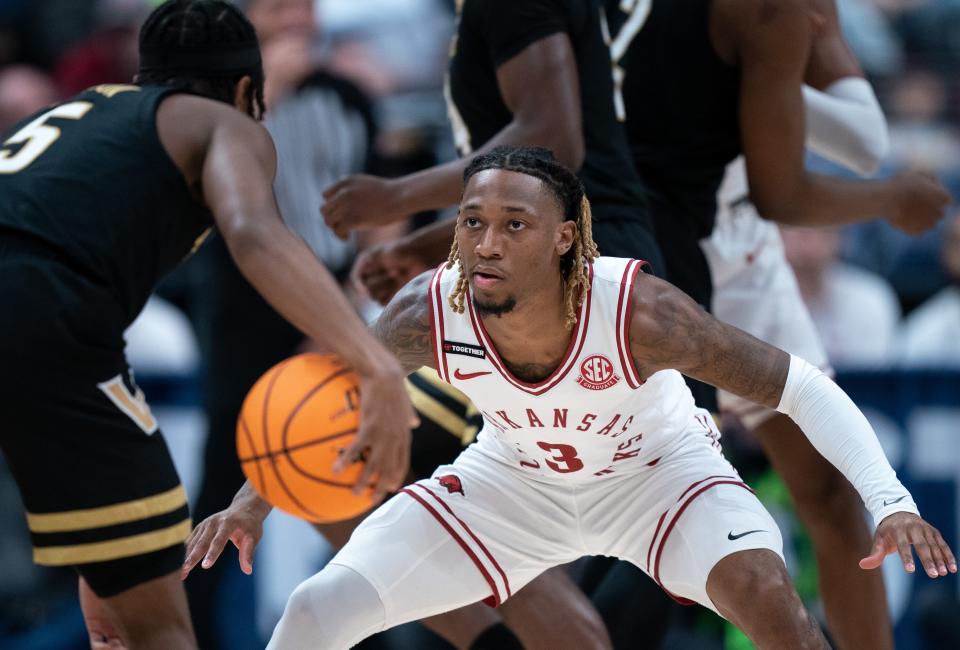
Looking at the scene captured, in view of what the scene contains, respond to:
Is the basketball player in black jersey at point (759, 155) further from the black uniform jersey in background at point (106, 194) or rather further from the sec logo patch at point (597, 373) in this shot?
the black uniform jersey in background at point (106, 194)

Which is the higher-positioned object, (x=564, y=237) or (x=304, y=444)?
(x=564, y=237)

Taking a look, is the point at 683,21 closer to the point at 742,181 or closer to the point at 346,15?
the point at 742,181

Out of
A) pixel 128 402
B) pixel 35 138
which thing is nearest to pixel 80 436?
pixel 128 402

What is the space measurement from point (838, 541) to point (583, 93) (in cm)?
179

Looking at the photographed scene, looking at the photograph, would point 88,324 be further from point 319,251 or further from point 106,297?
point 319,251

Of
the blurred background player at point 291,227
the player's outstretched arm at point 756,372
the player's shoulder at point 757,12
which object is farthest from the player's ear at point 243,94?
the blurred background player at point 291,227

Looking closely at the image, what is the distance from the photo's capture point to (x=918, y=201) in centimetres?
527

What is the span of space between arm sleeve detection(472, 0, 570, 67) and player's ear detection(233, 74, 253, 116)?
73cm

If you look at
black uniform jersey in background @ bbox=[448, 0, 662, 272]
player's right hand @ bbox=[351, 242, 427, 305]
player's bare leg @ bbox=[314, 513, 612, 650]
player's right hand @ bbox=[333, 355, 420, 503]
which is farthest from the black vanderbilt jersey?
player's right hand @ bbox=[333, 355, 420, 503]

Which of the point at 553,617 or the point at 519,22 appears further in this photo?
the point at 553,617

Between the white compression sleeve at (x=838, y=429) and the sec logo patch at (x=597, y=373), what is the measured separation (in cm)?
45

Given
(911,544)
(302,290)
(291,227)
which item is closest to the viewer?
(302,290)

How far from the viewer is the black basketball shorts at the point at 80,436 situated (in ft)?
12.3

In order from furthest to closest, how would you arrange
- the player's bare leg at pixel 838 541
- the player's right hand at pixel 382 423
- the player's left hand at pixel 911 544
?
the player's bare leg at pixel 838 541, the player's left hand at pixel 911 544, the player's right hand at pixel 382 423
